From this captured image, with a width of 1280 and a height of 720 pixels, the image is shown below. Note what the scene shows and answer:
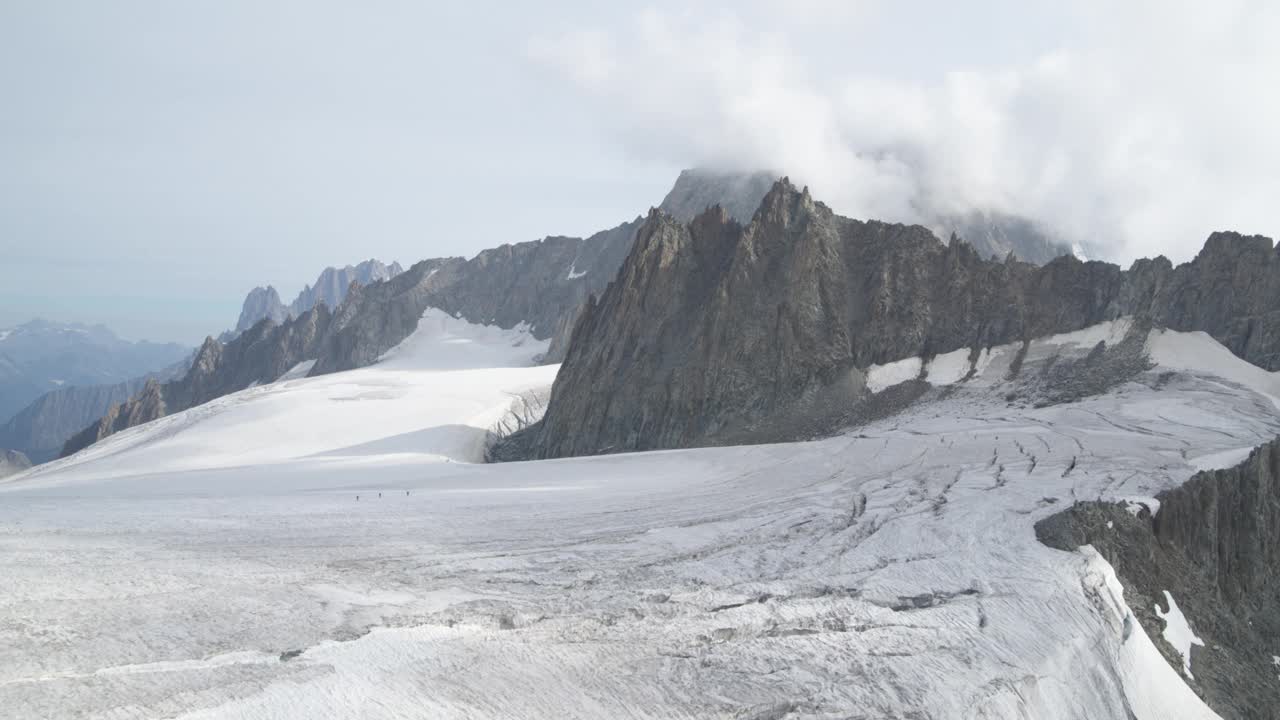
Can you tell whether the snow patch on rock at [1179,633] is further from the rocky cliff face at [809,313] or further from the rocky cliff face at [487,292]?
the rocky cliff face at [487,292]

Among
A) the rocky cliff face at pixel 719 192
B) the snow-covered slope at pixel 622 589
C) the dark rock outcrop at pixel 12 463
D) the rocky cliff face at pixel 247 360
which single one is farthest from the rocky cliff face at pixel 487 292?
the snow-covered slope at pixel 622 589

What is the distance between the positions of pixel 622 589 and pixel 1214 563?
50.4 ft

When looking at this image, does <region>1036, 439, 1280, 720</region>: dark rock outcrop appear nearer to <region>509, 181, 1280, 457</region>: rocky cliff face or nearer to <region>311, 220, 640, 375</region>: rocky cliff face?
<region>509, 181, 1280, 457</region>: rocky cliff face

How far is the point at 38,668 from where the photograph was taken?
923 cm

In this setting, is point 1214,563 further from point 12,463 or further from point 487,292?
point 12,463

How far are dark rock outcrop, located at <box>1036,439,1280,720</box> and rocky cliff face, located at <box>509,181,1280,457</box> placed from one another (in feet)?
60.4

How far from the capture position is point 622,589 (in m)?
13.6

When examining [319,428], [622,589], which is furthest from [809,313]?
[319,428]

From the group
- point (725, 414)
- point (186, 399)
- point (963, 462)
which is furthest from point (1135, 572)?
point (186, 399)

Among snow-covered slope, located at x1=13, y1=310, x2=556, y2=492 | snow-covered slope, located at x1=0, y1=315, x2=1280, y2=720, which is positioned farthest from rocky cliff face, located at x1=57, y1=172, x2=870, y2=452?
snow-covered slope, located at x1=0, y1=315, x2=1280, y2=720

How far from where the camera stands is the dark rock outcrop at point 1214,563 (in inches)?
548

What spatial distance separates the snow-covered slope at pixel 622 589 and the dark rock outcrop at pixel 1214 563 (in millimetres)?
1163

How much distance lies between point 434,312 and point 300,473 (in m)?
95.3

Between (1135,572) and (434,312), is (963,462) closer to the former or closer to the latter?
(1135,572)
